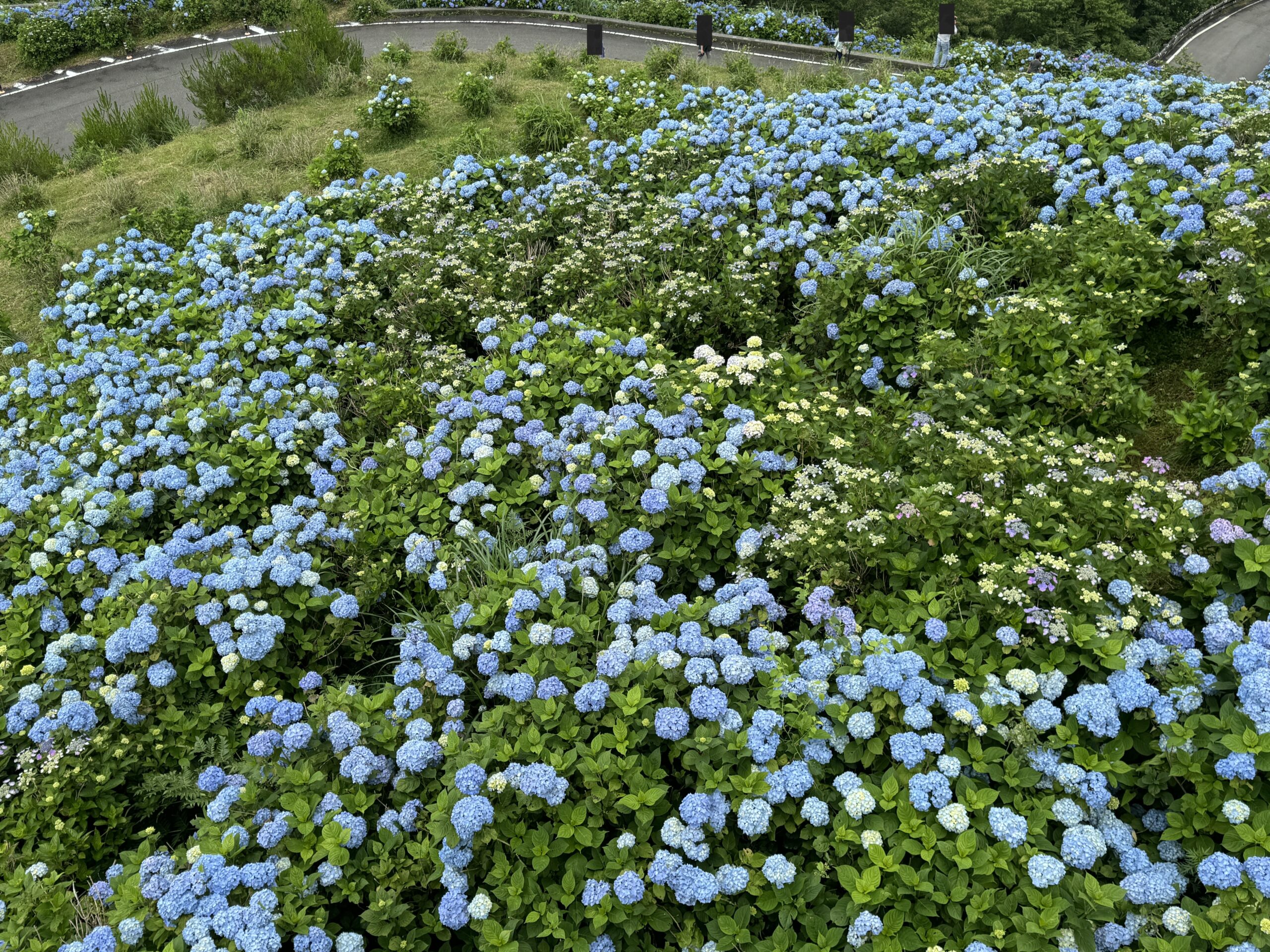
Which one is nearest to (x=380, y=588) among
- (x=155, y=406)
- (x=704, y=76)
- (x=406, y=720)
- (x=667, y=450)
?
(x=406, y=720)

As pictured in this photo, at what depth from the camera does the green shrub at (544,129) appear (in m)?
11.2

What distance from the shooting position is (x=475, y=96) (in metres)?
13.2

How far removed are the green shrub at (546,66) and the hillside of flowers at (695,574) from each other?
8.47 m

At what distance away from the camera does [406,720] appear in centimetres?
389

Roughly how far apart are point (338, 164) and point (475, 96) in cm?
325

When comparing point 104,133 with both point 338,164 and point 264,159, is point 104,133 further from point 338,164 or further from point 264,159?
point 338,164

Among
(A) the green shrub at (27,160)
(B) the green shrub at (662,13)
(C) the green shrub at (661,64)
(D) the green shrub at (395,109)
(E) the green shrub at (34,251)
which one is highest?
(B) the green shrub at (662,13)

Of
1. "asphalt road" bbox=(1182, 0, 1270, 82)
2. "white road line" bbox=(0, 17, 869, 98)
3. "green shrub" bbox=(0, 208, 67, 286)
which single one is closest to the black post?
"white road line" bbox=(0, 17, 869, 98)

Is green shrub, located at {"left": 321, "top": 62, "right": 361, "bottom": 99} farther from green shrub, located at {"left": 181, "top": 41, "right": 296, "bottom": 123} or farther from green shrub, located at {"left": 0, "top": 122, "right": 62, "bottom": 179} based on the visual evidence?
green shrub, located at {"left": 0, "top": 122, "right": 62, "bottom": 179}

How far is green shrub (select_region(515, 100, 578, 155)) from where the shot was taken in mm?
11180

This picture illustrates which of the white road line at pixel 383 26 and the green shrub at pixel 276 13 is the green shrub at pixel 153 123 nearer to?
the white road line at pixel 383 26

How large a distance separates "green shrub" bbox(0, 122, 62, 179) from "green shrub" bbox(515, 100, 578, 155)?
28.9 ft

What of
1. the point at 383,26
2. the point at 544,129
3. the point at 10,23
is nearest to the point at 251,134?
the point at 544,129

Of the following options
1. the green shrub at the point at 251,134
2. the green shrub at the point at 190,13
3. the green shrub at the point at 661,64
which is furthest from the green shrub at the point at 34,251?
the green shrub at the point at 190,13
